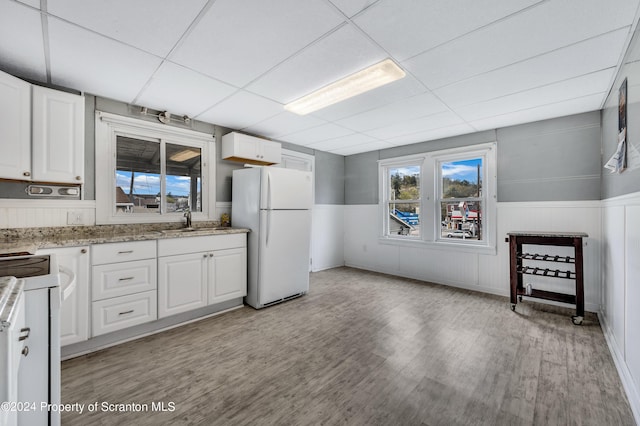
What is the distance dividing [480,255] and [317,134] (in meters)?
2.95

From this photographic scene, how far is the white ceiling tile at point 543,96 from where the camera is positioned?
2402mm

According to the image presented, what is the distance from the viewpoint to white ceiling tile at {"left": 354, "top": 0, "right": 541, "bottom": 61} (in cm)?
155

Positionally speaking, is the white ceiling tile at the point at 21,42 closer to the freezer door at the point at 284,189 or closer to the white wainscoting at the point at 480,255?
the freezer door at the point at 284,189

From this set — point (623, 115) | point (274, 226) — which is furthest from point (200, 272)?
point (623, 115)

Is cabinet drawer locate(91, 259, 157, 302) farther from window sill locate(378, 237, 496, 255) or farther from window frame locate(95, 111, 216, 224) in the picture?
window sill locate(378, 237, 496, 255)

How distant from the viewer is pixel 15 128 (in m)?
2.11

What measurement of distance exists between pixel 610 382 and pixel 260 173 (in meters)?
3.47

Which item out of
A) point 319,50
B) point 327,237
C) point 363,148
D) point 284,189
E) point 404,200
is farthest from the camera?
point 327,237

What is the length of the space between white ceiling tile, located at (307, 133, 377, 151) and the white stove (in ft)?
12.2

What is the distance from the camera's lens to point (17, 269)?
141 centimetres

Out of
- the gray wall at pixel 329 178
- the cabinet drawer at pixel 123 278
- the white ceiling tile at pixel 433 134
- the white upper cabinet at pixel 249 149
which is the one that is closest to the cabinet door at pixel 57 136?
the cabinet drawer at pixel 123 278

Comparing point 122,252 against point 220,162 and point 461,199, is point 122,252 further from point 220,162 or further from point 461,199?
point 461,199

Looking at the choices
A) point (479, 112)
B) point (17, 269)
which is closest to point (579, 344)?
point (479, 112)

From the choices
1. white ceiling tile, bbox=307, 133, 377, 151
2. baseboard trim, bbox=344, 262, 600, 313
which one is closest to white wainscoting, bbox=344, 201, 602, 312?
baseboard trim, bbox=344, 262, 600, 313
